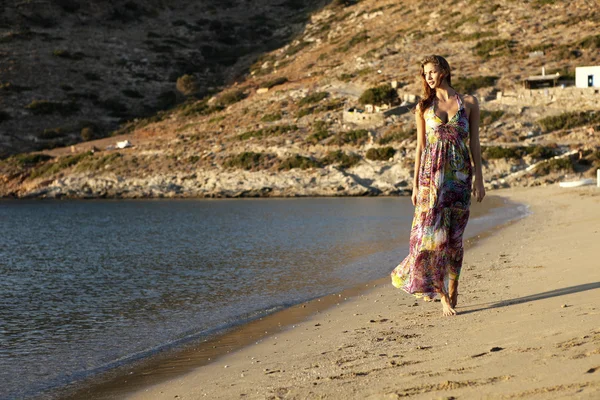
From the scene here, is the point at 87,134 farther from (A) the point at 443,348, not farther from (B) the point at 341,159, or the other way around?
(A) the point at 443,348

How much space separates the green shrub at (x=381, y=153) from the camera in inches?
1609

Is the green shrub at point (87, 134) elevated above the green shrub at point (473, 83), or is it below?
below

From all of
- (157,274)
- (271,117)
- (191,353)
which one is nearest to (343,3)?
(271,117)

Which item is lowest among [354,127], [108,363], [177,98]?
[108,363]

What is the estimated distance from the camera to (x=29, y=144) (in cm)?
5834

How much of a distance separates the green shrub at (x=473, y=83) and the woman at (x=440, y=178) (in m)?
41.9

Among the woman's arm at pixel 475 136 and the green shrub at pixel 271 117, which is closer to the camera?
the woman's arm at pixel 475 136

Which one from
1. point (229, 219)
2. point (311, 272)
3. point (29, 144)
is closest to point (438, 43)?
point (29, 144)

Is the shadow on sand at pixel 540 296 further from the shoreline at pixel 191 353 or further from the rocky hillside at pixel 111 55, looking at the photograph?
the rocky hillside at pixel 111 55

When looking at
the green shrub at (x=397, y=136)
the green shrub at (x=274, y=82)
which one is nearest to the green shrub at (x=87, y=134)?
the green shrub at (x=274, y=82)

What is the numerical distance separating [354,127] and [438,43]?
18.1 metres

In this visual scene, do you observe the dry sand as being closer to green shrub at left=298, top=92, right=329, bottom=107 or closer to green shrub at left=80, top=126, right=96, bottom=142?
green shrub at left=298, top=92, right=329, bottom=107

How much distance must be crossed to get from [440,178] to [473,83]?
4324 centimetres

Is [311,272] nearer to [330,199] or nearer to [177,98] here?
[330,199]
